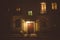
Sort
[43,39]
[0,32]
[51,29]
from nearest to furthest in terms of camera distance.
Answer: [43,39] < [0,32] < [51,29]

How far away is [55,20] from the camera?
2722 centimetres

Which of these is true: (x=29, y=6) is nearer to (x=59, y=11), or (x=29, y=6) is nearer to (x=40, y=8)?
(x=40, y=8)

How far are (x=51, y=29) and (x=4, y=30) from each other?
600 centimetres

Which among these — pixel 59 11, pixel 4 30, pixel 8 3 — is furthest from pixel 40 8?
pixel 4 30

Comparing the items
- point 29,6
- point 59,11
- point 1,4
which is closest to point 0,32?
point 1,4

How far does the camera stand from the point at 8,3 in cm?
2698

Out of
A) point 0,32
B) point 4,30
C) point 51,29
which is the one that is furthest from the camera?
point 51,29

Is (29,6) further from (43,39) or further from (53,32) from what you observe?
(43,39)

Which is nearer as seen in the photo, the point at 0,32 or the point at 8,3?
the point at 0,32

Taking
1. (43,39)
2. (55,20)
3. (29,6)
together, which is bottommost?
(43,39)

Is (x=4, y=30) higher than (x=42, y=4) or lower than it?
lower

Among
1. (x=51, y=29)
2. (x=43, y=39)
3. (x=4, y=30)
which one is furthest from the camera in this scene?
(x=51, y=29)

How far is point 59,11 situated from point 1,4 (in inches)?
294

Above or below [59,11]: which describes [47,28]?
below
